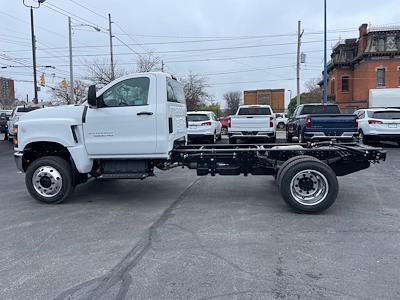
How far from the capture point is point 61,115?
283 inches

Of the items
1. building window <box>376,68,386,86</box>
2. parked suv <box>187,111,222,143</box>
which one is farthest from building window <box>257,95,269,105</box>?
parked suv <box>187,111,222,143</box>

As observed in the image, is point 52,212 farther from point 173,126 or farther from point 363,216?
point 363,216

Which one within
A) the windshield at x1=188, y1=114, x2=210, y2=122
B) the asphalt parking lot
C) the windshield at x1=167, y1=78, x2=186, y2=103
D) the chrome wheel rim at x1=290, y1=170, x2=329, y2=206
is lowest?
the asphalt parking lot

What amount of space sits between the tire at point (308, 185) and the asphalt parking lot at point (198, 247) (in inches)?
7.5

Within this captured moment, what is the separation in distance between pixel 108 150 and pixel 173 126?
1221 mm

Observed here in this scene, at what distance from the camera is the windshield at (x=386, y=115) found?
54.5 feet

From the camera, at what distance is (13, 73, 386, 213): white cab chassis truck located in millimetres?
6906

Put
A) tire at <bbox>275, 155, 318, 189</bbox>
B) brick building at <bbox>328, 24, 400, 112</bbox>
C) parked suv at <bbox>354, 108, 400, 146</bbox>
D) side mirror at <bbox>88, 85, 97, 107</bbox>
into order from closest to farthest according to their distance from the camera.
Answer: tire at <bbox>275, 155, 318, 189</bbox> → side mirror at <bbox>88, 85, 97, 107</bbox> → parked suv at <bbox>354, 108, 400, 146</bbox> → brick building at <bbox>328, 24, 400, 112</bbox>

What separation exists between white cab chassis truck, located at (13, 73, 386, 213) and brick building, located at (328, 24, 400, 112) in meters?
Result: 44.0

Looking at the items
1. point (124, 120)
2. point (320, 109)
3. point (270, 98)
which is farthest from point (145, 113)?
point (270, 98)

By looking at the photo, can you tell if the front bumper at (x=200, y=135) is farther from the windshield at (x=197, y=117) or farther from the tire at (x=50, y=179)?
the tire at (x=50, y=179)

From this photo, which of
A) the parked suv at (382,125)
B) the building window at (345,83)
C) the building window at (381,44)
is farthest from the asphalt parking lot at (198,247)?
the building window at (345,83)

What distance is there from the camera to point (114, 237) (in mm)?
5398

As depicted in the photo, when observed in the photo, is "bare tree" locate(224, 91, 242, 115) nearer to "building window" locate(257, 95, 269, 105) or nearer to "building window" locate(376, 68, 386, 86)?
"building window" locate(257, 95, 269, 105)
